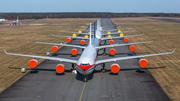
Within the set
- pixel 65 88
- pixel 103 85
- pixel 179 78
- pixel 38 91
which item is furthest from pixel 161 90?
pixel 38 91

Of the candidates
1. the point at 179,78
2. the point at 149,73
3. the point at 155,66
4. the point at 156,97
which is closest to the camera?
the point at 156,97

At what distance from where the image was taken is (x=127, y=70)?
36375mm

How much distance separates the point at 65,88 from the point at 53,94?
8.42ft

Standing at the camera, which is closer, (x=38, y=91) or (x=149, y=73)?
(x=38, y=91)

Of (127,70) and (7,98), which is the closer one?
(7,98)

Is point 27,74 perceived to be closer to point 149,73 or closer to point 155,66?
point 149,73

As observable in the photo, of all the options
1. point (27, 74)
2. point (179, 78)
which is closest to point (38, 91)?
point (27, 74)

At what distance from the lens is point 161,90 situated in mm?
27047

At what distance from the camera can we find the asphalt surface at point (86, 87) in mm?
25078

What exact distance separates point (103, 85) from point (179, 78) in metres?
14.1

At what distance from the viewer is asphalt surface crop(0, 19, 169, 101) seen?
82.3 feet

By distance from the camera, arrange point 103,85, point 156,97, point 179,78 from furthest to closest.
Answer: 1. point 179,78
2. point 103,85
3. point 156,97

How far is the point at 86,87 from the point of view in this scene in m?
28.4

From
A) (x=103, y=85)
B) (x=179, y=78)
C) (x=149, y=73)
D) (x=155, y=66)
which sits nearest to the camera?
(x=103, y=85)
